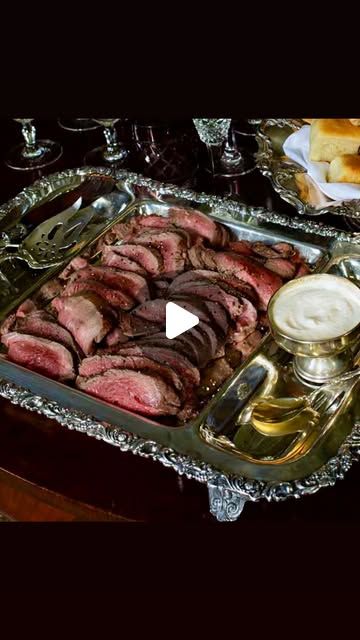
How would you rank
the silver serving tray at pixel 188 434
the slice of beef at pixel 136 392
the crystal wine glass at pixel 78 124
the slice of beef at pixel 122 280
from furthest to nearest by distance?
the crystal wine glass at pixel 78 124, the slice of beef at pixel 122 280, the slice of beef at pixel 136 392, the silver serving tray at pixel 188 434

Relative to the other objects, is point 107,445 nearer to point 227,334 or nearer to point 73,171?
point 227,334

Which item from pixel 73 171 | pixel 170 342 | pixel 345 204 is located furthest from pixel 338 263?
pixel 73 171

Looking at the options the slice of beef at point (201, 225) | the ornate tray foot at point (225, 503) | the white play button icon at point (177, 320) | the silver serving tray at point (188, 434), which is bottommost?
the ornate tray foot at point (225, 503)

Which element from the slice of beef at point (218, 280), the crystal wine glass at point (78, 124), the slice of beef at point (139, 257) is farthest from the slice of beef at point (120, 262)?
the crystal wine glass at point (78, 124)

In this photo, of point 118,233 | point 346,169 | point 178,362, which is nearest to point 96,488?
Result: point 178,362

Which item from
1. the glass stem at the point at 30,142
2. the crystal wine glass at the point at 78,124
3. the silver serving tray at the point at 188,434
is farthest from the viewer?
the crystal wine glass at the point at 78,124

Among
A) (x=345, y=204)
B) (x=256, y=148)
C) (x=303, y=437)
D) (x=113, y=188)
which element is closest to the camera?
(x=303, y=437)

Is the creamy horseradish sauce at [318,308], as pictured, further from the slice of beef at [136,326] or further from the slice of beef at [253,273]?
the slice of beef at [136,326]

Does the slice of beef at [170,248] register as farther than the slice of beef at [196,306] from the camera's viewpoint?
Yes
